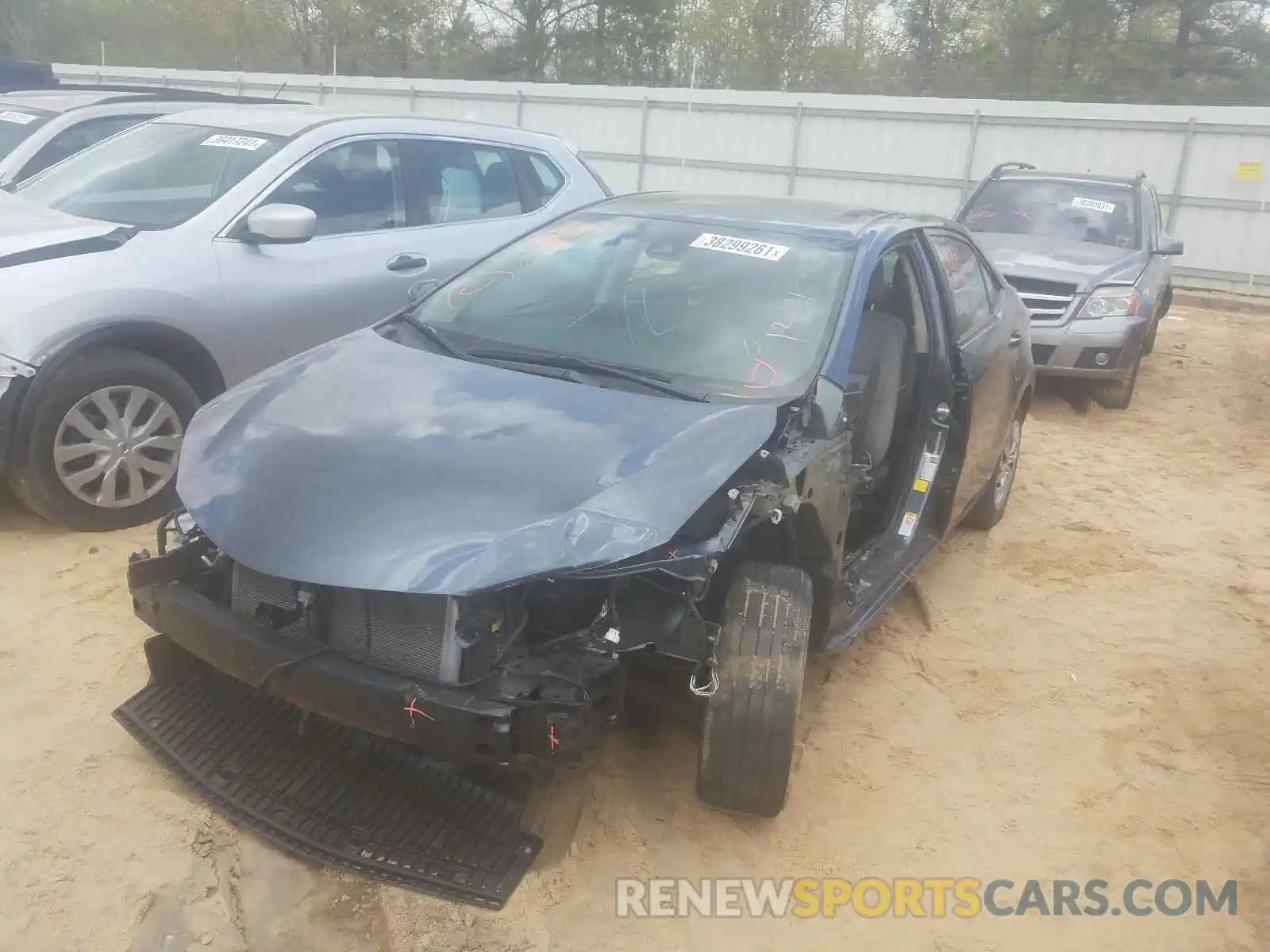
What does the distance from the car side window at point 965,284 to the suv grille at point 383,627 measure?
2.53m

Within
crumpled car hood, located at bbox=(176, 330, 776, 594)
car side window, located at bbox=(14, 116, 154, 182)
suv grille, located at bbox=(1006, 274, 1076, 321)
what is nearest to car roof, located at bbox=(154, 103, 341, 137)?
car side window, located at bbox=(14, 116, 154, 182)

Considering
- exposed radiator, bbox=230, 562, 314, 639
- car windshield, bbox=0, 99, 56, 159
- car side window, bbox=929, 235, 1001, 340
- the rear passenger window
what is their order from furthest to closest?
car windshield, bbox=0, 99, 56, 159, the rear passenger window, car side window, bbox=929, 235, 1001, 340, exposed radiator, bbox=230, 562, 314, 639

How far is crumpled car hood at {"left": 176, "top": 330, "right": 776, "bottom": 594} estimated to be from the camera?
2492mm

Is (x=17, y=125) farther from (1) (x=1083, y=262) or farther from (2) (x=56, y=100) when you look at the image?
(1) (x=1083, y=262)

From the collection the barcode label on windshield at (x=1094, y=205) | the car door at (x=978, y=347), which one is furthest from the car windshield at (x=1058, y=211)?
the car door at (x=978, y=347)

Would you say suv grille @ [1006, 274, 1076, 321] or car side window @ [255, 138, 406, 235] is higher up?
car side window @ [255, 138, 406, 235]

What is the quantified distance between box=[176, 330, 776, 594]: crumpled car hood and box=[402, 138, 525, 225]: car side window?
2533 millimetres

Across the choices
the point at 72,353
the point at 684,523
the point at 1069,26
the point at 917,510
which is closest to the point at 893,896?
the point at 684,523

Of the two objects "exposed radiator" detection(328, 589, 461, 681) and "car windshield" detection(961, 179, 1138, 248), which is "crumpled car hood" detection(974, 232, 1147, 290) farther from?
"exposed radiator" detection(328, 589, 461, 681)

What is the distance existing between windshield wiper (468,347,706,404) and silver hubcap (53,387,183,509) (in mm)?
1716

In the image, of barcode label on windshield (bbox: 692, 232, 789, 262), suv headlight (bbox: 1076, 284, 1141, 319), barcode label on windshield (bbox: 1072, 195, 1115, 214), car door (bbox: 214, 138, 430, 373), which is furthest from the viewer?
barcode label on windshield (bbox: 1072, 195, 1115, 214)

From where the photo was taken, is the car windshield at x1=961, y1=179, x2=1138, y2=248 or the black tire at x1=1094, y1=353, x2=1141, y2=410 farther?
the car windshield at x1=961, y1=179, x2=1138, y2=248

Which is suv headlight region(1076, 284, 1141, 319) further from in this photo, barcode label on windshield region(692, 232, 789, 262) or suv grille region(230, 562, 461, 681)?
suv grille region(230, 562, 461, 681)

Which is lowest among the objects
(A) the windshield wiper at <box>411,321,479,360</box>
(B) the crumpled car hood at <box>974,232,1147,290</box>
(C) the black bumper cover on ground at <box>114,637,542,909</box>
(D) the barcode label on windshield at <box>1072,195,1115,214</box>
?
(C) the black bumper cover on ground at <box>114,637,542,909</box>
